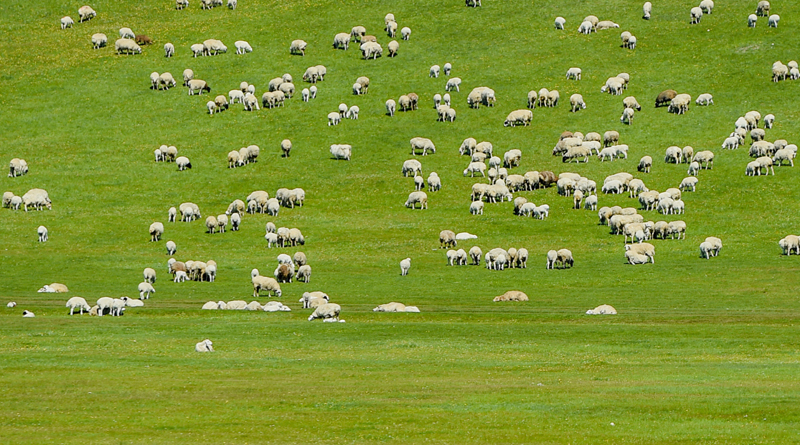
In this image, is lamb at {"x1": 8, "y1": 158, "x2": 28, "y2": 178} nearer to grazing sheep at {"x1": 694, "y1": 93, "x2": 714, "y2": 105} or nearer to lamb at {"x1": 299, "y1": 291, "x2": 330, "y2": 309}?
lamb at {"x1": 299, "y1": 291, "x2": 330, "y2": 309}

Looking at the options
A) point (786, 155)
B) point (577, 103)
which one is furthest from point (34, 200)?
point (786, 155)

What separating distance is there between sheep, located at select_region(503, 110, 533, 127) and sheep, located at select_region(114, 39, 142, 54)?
37222 millimetres

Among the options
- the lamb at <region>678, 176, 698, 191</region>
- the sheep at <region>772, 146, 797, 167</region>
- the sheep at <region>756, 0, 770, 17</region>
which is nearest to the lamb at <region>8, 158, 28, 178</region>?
the lamb at <region>678, 176, 698, 191</region>

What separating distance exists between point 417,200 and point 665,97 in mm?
25310

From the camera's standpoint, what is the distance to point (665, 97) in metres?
89.8

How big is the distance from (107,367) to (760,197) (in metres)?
49.8

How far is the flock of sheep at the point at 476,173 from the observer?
59031 millimetres

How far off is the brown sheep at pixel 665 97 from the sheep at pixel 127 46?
47.0 m

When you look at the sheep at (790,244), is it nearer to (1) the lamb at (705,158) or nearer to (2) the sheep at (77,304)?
(1) the lamb at (705,158)

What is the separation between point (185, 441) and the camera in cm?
2528

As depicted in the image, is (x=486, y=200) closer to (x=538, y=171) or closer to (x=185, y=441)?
(x=538, y=171)

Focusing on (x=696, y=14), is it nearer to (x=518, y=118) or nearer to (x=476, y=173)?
(x=518, y=118)

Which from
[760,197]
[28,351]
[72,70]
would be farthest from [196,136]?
[28,351]

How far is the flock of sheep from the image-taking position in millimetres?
59031
